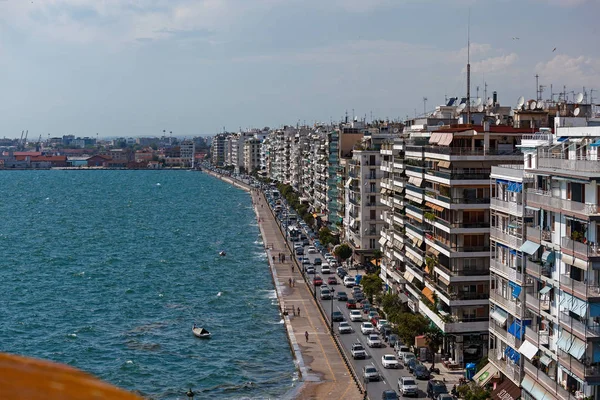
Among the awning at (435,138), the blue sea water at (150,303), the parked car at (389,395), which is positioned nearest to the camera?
the parked car at (389,395)

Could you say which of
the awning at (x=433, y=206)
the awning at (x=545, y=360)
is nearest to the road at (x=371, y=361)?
the awning at (x=433, y=206)

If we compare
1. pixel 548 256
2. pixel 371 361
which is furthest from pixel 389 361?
pixel 548 256

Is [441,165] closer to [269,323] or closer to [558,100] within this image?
[558,100]

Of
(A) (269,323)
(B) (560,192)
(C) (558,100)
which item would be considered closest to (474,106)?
(C) (558,100)

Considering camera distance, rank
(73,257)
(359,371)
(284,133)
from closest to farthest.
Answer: (359,371) → (73,257) → (284,133)

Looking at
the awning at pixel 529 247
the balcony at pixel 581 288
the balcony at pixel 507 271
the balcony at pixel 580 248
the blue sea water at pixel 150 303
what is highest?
the balcony at pixel 580 248

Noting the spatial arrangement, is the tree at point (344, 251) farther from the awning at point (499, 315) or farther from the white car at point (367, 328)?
the awning at point (499, 315)

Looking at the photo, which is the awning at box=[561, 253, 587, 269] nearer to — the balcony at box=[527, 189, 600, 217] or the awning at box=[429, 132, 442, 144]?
the balcony at box=[527, 189, 600, 217]

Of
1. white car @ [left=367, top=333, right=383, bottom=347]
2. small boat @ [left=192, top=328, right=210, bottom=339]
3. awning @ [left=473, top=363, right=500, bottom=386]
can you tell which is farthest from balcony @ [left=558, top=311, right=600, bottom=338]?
small boat @ [left=192, top=328, right=210, bottom=339]
